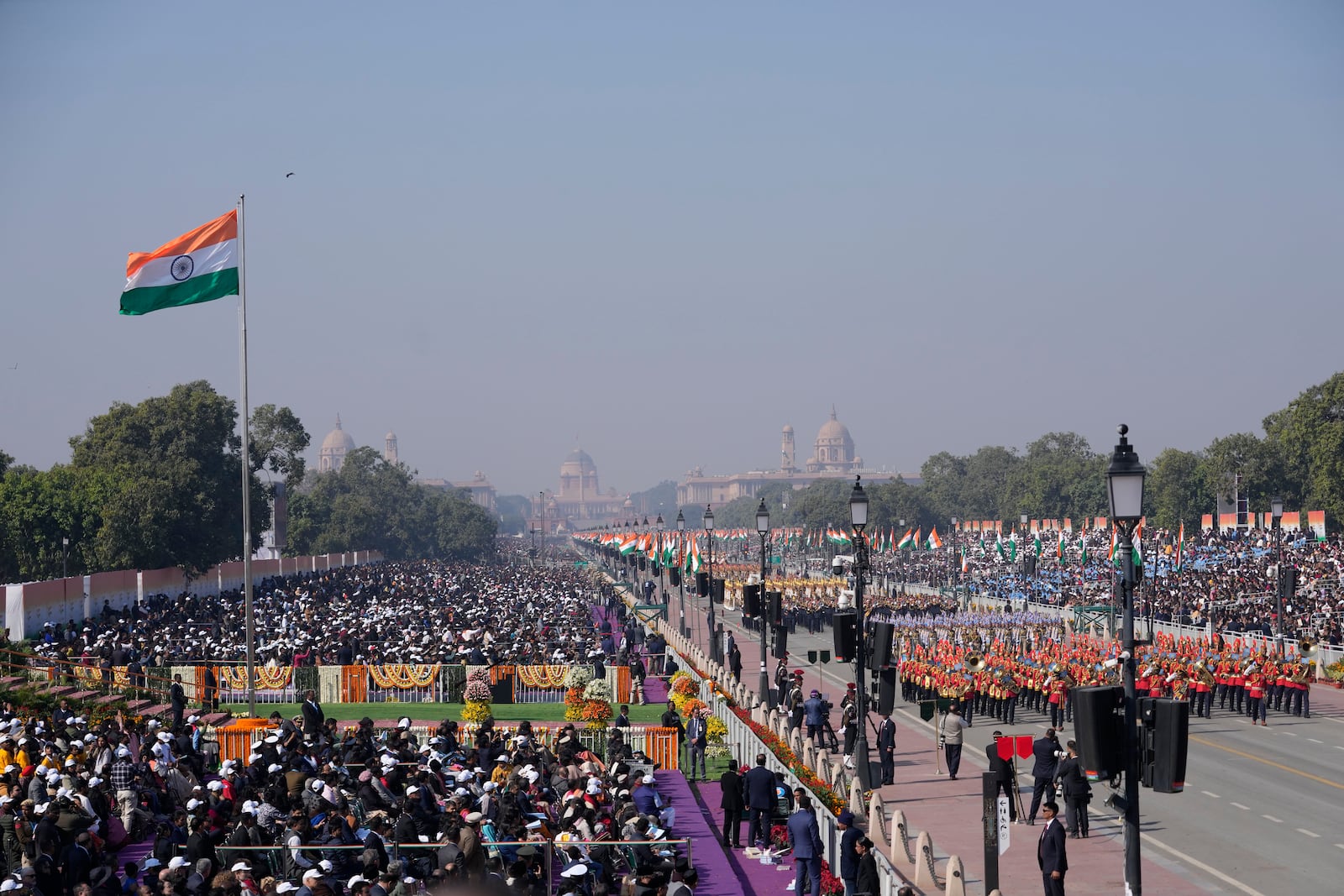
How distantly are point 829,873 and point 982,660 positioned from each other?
18.7 m

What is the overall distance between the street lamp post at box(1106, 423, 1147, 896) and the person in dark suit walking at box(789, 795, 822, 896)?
5.29 metres

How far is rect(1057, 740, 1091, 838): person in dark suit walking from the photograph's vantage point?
21.0 metres

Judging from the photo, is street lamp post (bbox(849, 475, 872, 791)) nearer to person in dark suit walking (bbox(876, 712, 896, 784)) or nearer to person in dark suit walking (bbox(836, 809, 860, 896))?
person in dark suit walking (bbox(876, 712, 896, 784))

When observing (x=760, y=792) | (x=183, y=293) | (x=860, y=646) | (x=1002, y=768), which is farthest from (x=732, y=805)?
(x=183, y=293)

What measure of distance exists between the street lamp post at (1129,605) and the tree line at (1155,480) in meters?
53.7

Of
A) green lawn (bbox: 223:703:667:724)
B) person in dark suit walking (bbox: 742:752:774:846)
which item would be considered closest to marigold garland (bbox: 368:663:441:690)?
green lawn (bbox: 223:703:667:724)

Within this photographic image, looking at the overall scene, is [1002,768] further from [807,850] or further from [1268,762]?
[1268,762]

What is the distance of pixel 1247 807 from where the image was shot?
23703 mm

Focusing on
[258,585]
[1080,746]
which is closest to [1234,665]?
[1080,746]

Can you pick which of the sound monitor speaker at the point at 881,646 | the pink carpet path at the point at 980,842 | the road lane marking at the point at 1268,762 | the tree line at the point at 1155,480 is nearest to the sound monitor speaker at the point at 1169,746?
the pink carpet path at the point at 980,842

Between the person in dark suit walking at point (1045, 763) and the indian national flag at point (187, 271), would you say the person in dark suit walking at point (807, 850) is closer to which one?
the person in dark suit walking at point (1045, 763)

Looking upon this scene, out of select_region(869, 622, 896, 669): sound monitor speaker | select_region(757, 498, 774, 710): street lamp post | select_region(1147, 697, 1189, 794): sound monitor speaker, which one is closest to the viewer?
select_region(1147, 697, 1189, 794): sound monitor speaker

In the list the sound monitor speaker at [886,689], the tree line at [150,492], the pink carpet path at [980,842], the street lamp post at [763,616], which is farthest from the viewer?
the tree line at [150,492]

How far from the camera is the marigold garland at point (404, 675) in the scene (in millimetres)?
38500
